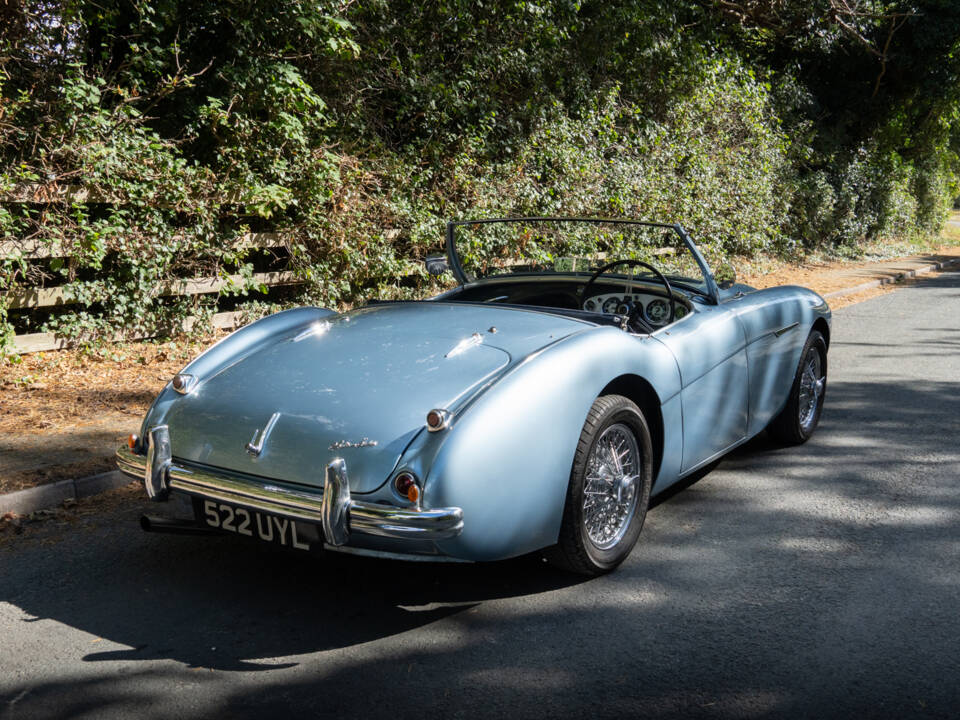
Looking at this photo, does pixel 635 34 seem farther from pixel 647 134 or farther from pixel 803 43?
pixel 803 43

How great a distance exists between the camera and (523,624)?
3088 mm

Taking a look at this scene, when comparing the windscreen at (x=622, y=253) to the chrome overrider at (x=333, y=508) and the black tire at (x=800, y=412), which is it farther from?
the chrome overrider at (x=333, y=508)

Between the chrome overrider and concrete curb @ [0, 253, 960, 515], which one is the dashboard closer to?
the chrome overrider

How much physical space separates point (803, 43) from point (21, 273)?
16.8 m

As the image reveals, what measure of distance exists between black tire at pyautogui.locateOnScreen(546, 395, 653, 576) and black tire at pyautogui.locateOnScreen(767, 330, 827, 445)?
5.99 feet

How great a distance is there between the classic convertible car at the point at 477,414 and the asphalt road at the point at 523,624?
0.29m

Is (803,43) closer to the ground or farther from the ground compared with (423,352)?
farther from the ground

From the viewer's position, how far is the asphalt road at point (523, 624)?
2619mm

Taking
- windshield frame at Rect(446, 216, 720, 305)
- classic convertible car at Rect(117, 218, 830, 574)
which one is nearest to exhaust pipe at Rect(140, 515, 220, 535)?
classic convertible car at Rect(117, 218, 830, 574)

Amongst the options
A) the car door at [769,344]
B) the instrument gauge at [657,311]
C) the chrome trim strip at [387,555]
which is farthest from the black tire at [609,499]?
the car door at [769,344]

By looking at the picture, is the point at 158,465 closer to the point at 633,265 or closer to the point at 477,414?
the point at 477,414

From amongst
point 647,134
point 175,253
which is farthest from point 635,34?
point 175,253

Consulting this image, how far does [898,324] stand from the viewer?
34.3ft

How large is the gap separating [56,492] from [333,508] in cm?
217
